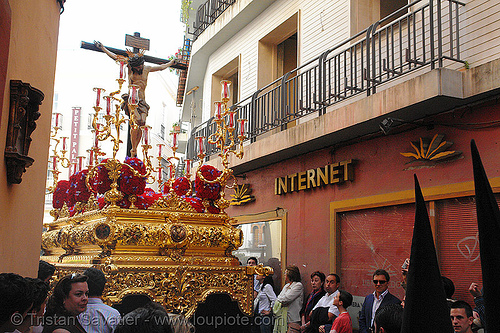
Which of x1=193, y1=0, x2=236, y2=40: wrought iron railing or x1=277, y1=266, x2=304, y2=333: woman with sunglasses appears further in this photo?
x1=193, y1=0, x2=236, y2=40: wrought iron railing

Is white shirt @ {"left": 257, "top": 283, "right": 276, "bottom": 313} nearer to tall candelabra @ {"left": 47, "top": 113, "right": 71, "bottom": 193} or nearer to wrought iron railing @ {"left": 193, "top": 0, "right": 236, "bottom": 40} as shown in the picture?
tall candelabra @ {"left": 47, "top": 113, "right": 71, "bottom": 193}

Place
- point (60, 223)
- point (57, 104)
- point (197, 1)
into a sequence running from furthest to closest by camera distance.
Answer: point (57, 104) < point (197, 1) < point (60, 223)

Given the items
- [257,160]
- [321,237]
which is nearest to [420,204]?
[321,237]

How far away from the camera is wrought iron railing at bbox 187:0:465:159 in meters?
6.71

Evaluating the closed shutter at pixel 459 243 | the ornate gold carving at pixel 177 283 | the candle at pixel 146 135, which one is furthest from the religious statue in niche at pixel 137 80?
the closed shutter at pixel 459 243

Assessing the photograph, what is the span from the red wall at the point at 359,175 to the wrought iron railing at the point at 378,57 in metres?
0.78

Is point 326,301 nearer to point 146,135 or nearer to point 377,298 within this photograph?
point 377,298

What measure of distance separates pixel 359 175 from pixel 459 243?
2120 millimetres

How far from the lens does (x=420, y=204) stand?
2.00 meters

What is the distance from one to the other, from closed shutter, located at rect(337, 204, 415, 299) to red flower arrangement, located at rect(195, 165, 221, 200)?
2.81m

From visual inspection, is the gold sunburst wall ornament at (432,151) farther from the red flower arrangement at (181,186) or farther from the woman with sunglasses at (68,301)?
the woman with sunglasses at (68,301)

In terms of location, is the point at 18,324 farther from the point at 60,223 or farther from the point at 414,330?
the point at 60,223

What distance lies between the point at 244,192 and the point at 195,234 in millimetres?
6286

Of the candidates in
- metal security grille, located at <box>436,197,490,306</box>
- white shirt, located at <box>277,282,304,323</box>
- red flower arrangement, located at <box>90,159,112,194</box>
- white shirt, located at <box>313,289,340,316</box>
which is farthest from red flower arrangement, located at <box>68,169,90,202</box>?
metal security grille, located at <box>436,197,490,306</box>
